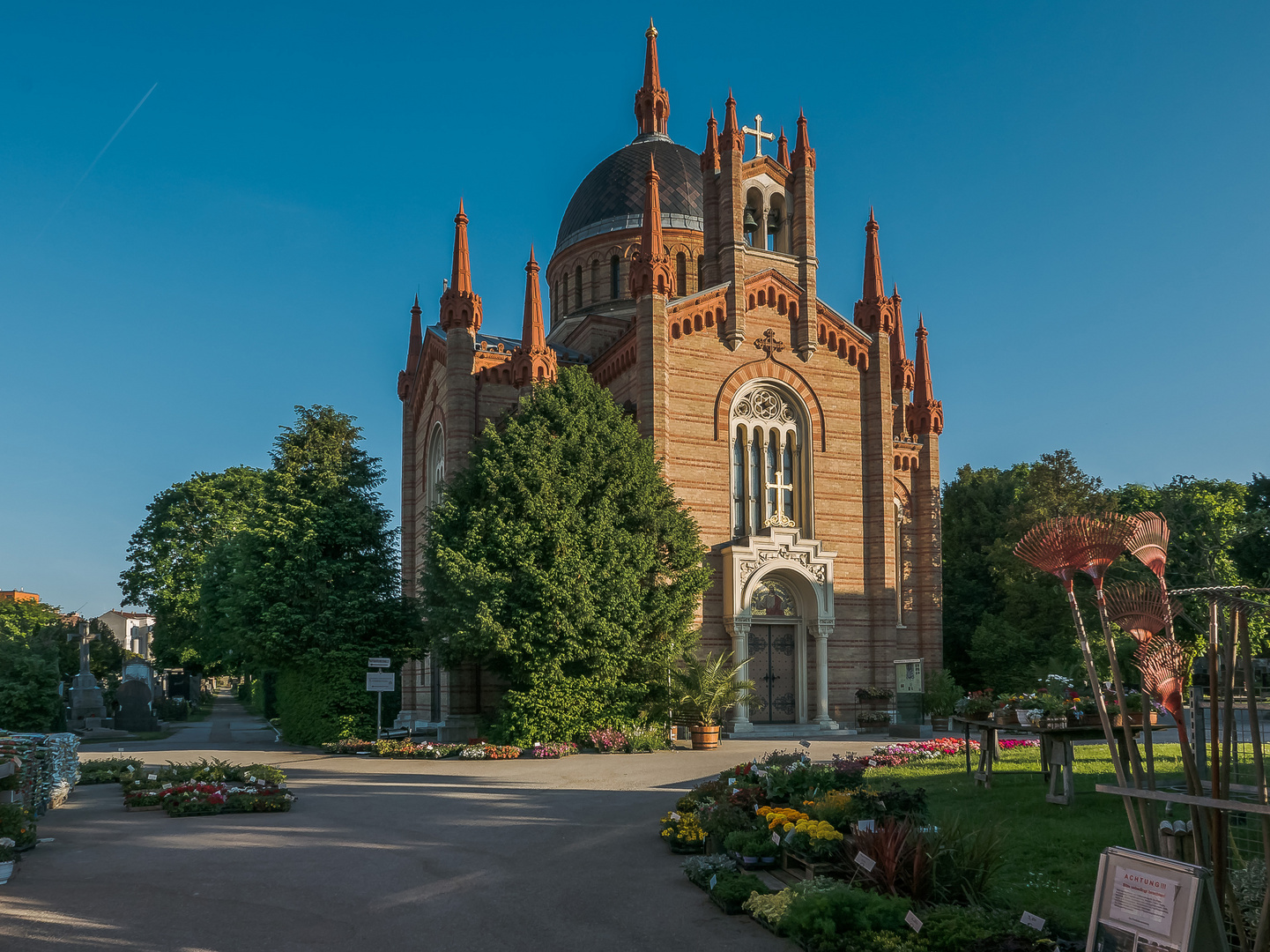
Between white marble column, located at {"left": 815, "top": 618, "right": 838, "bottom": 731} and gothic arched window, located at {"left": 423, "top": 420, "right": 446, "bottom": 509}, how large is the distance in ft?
47.1

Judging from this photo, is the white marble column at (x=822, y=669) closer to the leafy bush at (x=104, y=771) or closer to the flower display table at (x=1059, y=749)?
the flower display table at (x=1059, y=749)

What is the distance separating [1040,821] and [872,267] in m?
25.2

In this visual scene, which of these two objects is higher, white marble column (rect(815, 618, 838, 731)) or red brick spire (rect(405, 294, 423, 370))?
red brick spire (rect(405, 294, 423, 370))

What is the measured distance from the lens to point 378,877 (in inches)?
404

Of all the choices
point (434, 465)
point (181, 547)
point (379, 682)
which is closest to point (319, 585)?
point (379, 682)

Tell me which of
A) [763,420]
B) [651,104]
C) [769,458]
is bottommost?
[769,458]

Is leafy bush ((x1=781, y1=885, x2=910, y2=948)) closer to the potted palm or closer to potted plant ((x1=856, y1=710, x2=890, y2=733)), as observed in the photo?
the potted palm

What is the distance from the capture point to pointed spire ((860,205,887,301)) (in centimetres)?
3316

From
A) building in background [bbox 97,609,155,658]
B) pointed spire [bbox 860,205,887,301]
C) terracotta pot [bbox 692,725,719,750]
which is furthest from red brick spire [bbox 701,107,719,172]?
building in background [bbox 97,609,155,658]

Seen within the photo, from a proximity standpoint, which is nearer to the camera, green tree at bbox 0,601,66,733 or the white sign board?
green tree at bbox 0,601,66,733

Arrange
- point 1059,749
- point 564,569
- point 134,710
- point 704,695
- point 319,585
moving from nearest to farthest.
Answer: point 1059,749 < point 564,569 < point 704,695 < point 319,585 < point 134,710

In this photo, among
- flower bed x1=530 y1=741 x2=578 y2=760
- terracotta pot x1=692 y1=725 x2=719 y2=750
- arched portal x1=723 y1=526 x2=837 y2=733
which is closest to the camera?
flower bed x1=530 y1=741 x2=578 y2=760

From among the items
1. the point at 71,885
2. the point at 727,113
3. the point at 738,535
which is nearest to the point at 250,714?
the point at 738,535

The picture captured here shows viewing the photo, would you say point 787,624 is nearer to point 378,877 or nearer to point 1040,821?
point 1040,821
